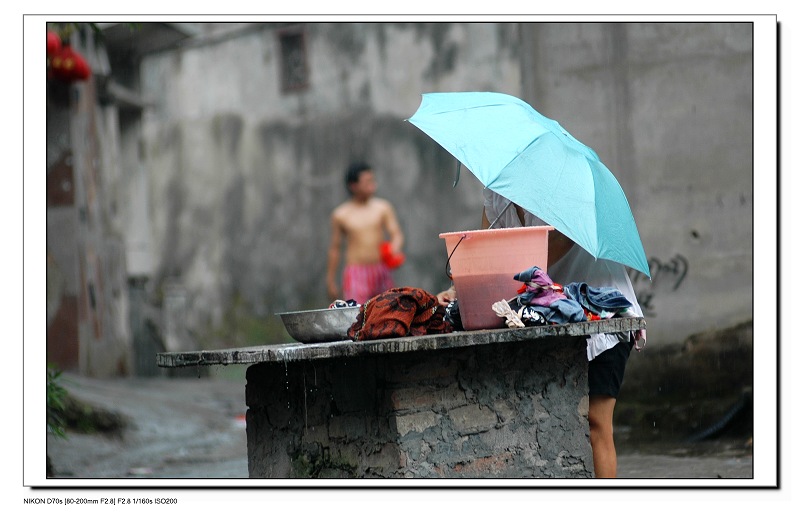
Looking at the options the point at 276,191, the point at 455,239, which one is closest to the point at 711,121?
the point at 455,239

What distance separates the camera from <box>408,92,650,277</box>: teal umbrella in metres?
4.00

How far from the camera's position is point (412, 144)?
12125 mm

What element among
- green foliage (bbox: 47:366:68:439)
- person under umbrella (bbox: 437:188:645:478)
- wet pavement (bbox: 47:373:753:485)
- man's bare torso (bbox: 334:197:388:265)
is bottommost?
wet pavement (bbox: 47:373:753:485)

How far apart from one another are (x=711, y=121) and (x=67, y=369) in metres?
6.23

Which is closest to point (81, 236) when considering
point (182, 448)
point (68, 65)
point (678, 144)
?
point (68, 65)

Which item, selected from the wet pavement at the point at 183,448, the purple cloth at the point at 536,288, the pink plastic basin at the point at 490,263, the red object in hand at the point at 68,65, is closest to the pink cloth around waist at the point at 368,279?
the wet pavement at the point at 183,448

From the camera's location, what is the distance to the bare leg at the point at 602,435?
4230mm

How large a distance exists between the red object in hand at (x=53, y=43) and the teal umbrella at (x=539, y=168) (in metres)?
5.69

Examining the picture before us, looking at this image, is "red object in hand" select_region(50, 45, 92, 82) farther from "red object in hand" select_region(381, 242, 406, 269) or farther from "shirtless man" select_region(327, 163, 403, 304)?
"red object in hand" select_region(381, 242, 406, 269)

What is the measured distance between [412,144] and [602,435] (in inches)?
322

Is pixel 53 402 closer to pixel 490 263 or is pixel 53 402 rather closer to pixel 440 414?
pixel 440 414

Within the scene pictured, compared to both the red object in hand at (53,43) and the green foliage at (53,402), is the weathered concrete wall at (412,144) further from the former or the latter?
the green foliage at (53,402)

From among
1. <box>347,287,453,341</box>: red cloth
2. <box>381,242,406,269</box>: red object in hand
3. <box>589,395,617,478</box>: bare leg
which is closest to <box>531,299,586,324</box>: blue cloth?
<box>347,287,453,341</box>: red cloth

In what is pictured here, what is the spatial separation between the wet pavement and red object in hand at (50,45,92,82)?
287 centimetres
